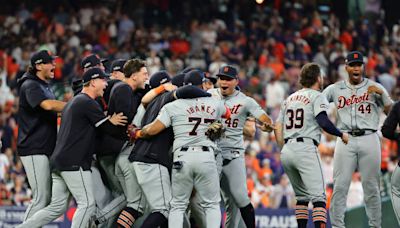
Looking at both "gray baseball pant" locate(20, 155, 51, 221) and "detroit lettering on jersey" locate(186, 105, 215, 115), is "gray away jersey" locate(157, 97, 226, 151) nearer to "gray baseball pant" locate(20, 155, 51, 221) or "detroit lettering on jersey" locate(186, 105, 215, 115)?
"detroit lettering on jersey" locate(186, 105, 215, 115)

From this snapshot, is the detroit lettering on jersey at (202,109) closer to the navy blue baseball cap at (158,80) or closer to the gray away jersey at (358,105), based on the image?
the navy blue baseball cap at (158,80)

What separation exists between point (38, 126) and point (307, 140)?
120 inches

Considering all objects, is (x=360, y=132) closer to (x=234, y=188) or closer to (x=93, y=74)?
(x=234, y=188)

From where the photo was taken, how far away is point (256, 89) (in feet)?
72.4

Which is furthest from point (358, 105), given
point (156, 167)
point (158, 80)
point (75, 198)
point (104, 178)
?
point (75, 198)

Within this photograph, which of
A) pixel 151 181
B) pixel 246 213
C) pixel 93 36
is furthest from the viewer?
pixel 93 36

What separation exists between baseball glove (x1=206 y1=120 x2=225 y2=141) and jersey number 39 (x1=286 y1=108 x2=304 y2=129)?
93 centimetres

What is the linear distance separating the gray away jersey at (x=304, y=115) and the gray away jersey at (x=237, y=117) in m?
0.44

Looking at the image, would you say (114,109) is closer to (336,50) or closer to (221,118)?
(221,118)

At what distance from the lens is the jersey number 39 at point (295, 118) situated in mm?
10977

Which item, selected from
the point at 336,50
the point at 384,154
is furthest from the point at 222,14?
the point at 384,154

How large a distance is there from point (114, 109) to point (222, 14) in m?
15.8

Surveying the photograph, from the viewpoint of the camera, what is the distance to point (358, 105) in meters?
11.4

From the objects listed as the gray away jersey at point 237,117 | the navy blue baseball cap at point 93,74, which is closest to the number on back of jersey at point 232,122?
the gray away jersey at point 237,117
